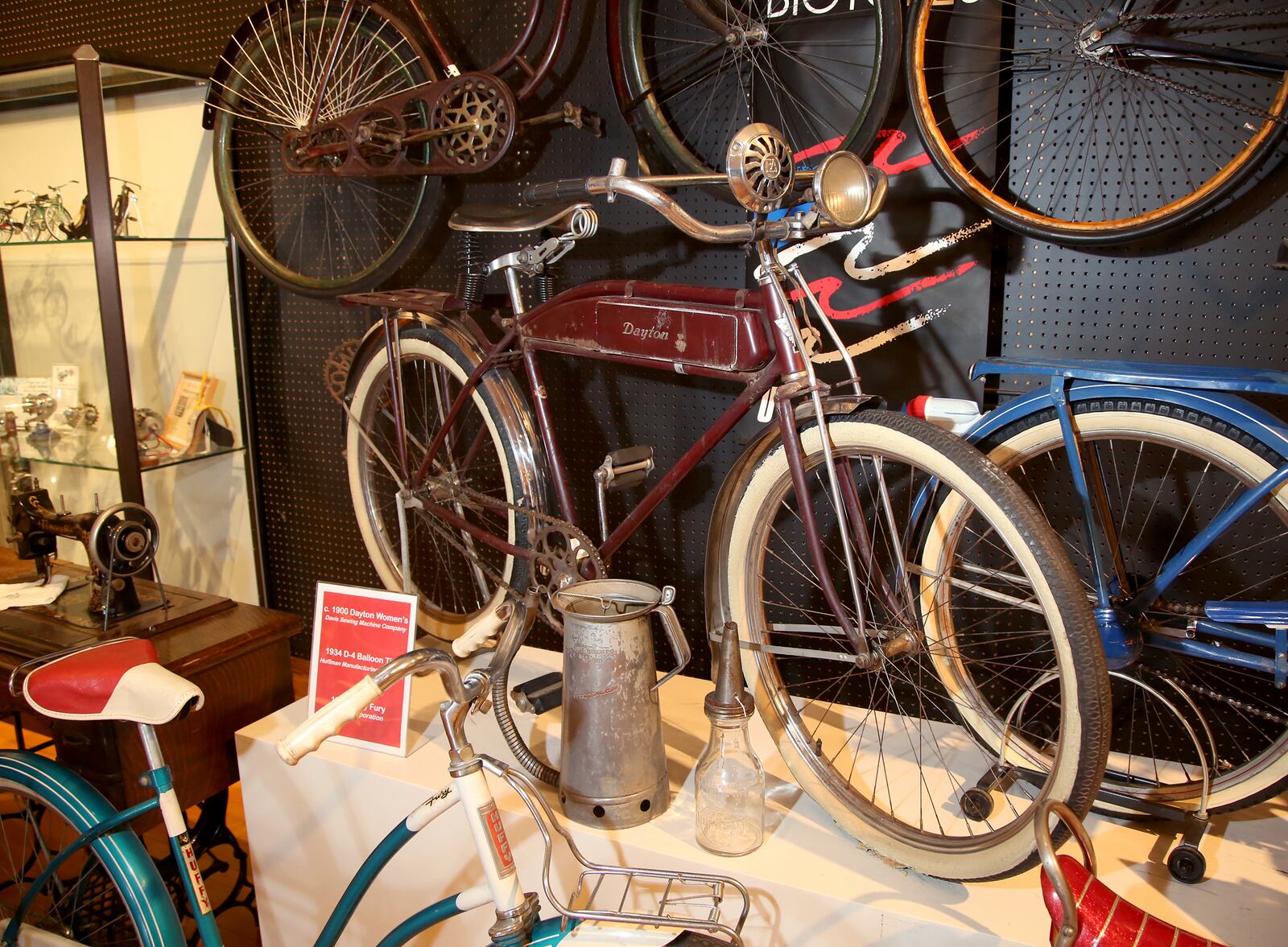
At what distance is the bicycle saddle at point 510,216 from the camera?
207 centimetres

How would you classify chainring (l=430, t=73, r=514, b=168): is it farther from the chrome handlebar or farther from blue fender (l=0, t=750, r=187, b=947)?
blue fender (l=0, t=750, r=187, b=947)

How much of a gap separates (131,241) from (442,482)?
128 centimetres

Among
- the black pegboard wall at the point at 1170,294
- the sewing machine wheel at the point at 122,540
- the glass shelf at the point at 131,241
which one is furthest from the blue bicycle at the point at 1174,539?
the glass shelf at the point at 131,241

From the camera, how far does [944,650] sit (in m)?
1.92

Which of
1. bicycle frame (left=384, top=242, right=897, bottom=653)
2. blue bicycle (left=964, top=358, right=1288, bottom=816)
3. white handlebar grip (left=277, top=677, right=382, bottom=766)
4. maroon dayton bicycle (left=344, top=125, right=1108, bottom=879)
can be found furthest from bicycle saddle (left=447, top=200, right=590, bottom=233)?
white handlebar grip (left=277, top=677, right=382, bottom=766)

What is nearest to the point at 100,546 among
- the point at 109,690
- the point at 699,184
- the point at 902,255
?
the point at 109,690

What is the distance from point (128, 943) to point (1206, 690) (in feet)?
7.31

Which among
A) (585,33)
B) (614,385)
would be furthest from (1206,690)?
(585,33)

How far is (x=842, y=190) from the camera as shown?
1661 mm

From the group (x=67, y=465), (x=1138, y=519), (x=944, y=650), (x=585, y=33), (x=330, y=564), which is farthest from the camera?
(x=330, y=564)

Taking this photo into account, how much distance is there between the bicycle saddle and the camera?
2072 millimetres

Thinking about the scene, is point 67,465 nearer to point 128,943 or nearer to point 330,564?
point 330,564

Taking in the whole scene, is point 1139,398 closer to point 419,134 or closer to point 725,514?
point 725,514

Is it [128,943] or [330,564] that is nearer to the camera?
[128,943]
